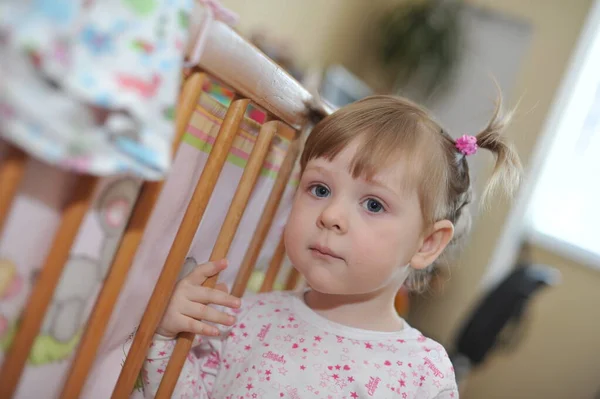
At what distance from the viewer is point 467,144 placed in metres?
1.00

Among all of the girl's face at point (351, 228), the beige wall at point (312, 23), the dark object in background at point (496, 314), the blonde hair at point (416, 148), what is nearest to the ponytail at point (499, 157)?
the blonde hair at point (416, 148)

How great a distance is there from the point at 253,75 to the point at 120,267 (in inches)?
11.3

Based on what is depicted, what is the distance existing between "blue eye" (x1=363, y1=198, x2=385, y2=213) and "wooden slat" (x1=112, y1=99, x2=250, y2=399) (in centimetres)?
24

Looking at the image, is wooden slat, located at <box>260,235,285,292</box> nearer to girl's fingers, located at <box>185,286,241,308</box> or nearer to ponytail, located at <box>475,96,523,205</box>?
girl's fingers, located at <box>185,286,241,308</box>

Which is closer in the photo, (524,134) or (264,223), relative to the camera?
(264,223)

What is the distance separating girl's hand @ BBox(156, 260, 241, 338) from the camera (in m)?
0.87

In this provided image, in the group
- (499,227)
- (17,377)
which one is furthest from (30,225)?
(499,227)

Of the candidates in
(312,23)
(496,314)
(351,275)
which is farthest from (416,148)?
(312,23)

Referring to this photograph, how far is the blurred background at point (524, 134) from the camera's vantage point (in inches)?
129

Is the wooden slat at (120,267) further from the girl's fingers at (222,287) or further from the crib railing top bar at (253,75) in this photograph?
the girl's fingers at (222,287)

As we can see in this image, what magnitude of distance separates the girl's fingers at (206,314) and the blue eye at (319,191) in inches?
8.9

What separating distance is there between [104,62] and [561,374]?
11.0ft

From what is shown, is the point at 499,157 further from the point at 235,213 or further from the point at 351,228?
the point at 235,213

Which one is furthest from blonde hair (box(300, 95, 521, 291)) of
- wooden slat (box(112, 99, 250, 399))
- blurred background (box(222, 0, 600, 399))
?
blurred background (box(222, 0, 600, 399))
